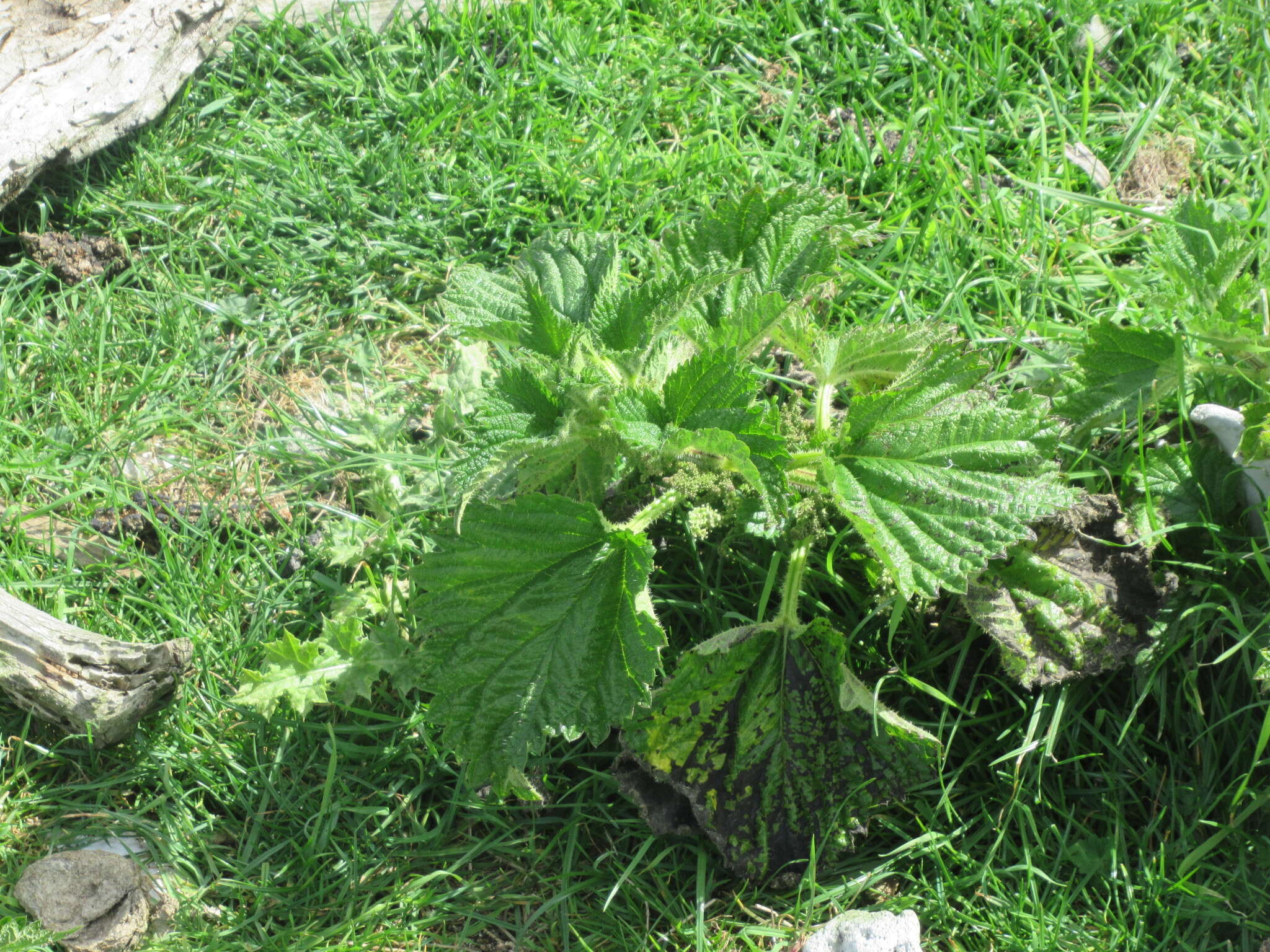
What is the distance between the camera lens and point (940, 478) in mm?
2105

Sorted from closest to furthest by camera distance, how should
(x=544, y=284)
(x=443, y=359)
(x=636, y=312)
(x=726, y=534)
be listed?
(x=636, y=312), (x=544, y=284), (x=726, y=534), (x=443, y=359)

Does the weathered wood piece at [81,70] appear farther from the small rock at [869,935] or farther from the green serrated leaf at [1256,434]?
the green serrated leaf at [1256,434]

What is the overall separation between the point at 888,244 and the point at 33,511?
238 centimetres

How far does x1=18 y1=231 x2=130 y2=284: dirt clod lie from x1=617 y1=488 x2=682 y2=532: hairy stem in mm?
2000

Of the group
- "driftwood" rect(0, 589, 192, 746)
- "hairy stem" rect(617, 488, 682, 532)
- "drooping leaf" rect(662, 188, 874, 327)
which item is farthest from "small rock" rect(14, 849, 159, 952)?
"drooping leaf" rect(662, 188, 874, 327)

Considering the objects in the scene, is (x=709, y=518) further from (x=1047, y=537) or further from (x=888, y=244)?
(x=888, y=244)

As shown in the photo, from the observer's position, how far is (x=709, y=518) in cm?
223

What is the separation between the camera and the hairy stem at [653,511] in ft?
7.29

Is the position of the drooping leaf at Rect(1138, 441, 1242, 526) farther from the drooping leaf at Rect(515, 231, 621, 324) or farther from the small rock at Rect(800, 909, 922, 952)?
the drooping leaf at Rect(515, 231, 621, 324)

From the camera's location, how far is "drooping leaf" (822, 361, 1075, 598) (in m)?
2.02

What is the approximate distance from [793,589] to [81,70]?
102 inches

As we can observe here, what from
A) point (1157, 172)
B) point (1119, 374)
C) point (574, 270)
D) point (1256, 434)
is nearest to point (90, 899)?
point (574, 270)

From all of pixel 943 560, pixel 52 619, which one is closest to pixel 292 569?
pixel 52 619

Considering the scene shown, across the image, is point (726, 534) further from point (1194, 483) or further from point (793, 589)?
point (1194, 483)
